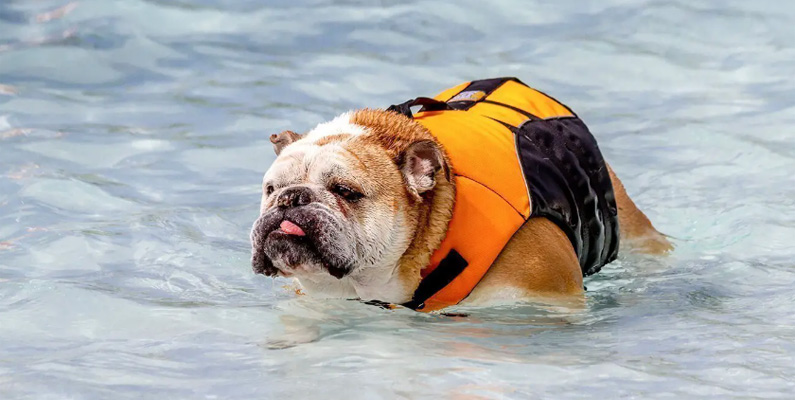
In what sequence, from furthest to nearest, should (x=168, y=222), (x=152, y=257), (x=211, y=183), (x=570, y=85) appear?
(x=570, y=85) → (x=211, y=183) → (x=168, y=222) → (x=152, y=257)

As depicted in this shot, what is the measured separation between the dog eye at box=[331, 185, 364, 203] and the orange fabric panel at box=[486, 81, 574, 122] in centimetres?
156

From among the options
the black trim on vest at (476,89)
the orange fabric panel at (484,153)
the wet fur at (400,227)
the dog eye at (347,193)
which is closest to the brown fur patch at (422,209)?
the wet fur at (400,227)

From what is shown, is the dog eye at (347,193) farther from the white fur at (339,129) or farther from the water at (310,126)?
the water at (310,126)

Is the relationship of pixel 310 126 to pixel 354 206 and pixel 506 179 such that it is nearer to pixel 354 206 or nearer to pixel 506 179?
pixel 506 179

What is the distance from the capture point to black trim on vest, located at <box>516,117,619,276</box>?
560 cm

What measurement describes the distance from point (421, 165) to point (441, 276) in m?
0.53

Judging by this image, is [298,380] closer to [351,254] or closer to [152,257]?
[351,254]

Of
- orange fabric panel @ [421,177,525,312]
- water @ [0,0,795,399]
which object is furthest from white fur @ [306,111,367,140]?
water @ [0,0,795,399]

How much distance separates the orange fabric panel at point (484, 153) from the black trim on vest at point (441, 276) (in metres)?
0.40

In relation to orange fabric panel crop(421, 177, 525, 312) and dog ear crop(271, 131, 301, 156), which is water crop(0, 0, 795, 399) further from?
dog ear crop(271, 131, 301, 156)

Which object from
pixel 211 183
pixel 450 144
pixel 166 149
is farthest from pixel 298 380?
pixel 166 149

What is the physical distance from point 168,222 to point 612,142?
4.20m

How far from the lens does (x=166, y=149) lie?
9.29 meters

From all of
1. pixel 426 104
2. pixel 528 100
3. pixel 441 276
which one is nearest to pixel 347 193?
pixel 441 276
